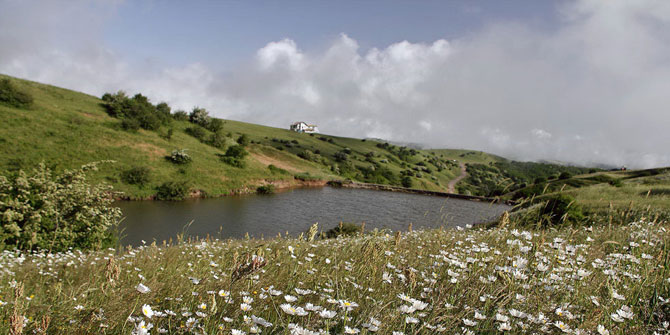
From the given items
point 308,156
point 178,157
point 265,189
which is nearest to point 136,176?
point 178,157

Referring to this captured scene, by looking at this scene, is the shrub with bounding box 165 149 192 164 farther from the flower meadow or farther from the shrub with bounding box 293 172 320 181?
the flower meadow

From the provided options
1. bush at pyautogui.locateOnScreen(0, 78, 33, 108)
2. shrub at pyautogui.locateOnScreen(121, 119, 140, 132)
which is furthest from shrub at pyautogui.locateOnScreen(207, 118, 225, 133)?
bush at pyautogui.locateOnScreen(0, 78, 33, 108)

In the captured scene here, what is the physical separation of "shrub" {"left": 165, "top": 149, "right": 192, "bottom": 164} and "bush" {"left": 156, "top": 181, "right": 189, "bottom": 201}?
24.7 feet

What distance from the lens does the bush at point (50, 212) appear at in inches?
410

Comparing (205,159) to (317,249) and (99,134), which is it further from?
(317,249)

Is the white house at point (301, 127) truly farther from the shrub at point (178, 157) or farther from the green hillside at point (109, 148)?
the shrub at point (178, 157)

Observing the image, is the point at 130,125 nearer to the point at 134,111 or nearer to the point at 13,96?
the point at 134,111

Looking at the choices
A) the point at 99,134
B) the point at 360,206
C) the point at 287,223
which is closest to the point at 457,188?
the point at 360,206

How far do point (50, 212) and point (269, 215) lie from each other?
16.6 m

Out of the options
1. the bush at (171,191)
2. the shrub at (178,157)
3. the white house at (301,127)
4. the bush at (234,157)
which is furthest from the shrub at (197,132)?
the white house at (301,127)

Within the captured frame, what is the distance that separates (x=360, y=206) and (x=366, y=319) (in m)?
33.5

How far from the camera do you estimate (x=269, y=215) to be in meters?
26.7

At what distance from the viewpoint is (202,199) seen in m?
31.6

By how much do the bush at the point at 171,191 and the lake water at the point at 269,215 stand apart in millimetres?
1277
